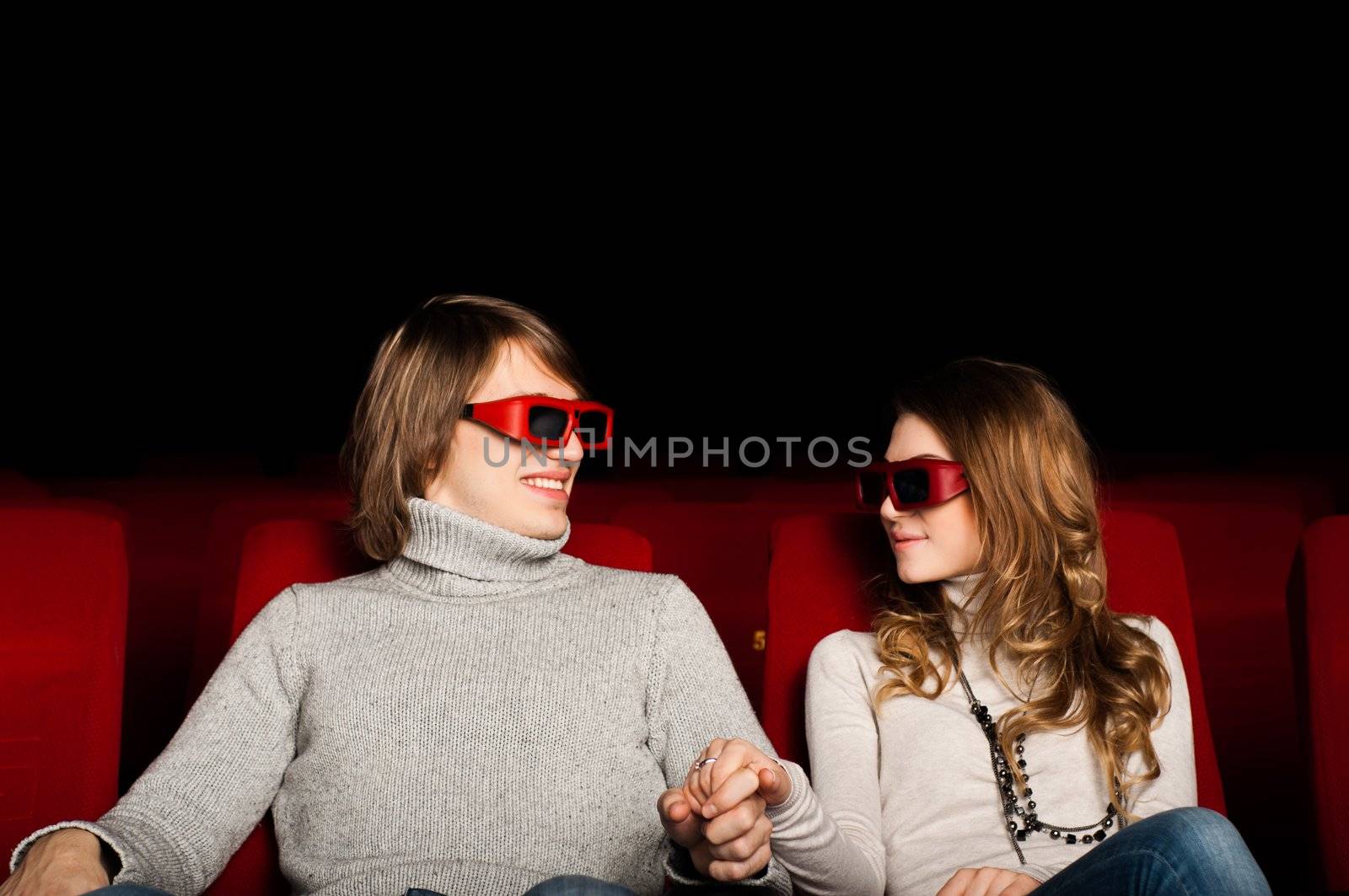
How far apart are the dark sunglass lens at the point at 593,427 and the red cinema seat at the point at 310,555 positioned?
7.8 inches

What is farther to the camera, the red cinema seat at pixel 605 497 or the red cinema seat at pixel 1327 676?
the red cinema seat at pixel 605 497

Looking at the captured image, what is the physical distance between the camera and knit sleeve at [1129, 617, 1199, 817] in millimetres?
1361

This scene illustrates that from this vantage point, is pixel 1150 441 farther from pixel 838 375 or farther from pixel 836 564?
pixel 836 564

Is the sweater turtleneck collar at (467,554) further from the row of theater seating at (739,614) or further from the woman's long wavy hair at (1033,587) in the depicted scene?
the woman's long wavy hair at (1033,587)

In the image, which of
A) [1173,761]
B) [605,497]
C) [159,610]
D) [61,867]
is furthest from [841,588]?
[159,610]

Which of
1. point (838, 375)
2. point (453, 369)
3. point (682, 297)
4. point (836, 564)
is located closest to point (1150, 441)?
point (838, 375)

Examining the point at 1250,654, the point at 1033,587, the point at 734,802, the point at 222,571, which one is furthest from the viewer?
the point at 1250,654

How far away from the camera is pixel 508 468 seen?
1.53 m

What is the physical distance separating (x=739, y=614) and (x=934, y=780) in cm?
100

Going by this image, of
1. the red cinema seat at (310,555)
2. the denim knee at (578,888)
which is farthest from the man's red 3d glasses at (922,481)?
the denim knee at (578,888)

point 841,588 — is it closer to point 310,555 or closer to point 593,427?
point 593,427

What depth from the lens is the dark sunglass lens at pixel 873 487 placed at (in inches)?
61.8

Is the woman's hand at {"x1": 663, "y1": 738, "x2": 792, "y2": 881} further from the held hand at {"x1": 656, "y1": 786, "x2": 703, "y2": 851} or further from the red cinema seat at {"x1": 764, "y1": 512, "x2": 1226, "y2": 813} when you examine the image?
the red cinema seat at {"x1": 764, "y1": 512, "x2": 1226, "y2": 813}

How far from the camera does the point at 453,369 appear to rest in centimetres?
155
